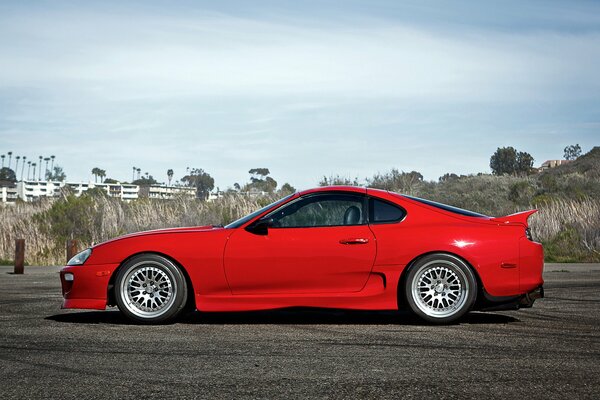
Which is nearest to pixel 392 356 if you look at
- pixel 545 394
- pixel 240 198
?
pixel 545 394


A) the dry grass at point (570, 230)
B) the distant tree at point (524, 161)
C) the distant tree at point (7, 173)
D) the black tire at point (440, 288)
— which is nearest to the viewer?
the black tire at point (440, 288)

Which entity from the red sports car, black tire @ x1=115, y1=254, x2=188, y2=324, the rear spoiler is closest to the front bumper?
the red sports car

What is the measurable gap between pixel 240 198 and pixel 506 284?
22.7 meters

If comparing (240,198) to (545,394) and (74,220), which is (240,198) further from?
(545,394)

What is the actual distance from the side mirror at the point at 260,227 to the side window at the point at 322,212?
0.07 meters

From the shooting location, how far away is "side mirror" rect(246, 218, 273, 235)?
927 centimetres

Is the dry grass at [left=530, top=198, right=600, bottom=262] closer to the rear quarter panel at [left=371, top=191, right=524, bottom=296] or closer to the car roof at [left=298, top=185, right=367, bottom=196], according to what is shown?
the rear quarter panel at [left=371, top=191, right=524, bottom=296]

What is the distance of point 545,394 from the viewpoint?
5668mm

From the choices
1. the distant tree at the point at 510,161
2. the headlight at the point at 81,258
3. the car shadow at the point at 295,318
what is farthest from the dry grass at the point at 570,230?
the distant tree at the point at 510,161

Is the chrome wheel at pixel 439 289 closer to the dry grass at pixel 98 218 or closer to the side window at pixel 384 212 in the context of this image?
the side window at pixel 384 212

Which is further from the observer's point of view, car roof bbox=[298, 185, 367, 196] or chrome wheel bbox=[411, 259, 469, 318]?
car roof bbox=[298, 185, 367, 196]

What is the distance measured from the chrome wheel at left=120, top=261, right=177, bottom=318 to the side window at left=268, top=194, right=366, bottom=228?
1211 mm

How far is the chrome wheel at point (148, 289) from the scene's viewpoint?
9195 millimetres

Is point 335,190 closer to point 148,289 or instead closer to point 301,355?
point 148,289
